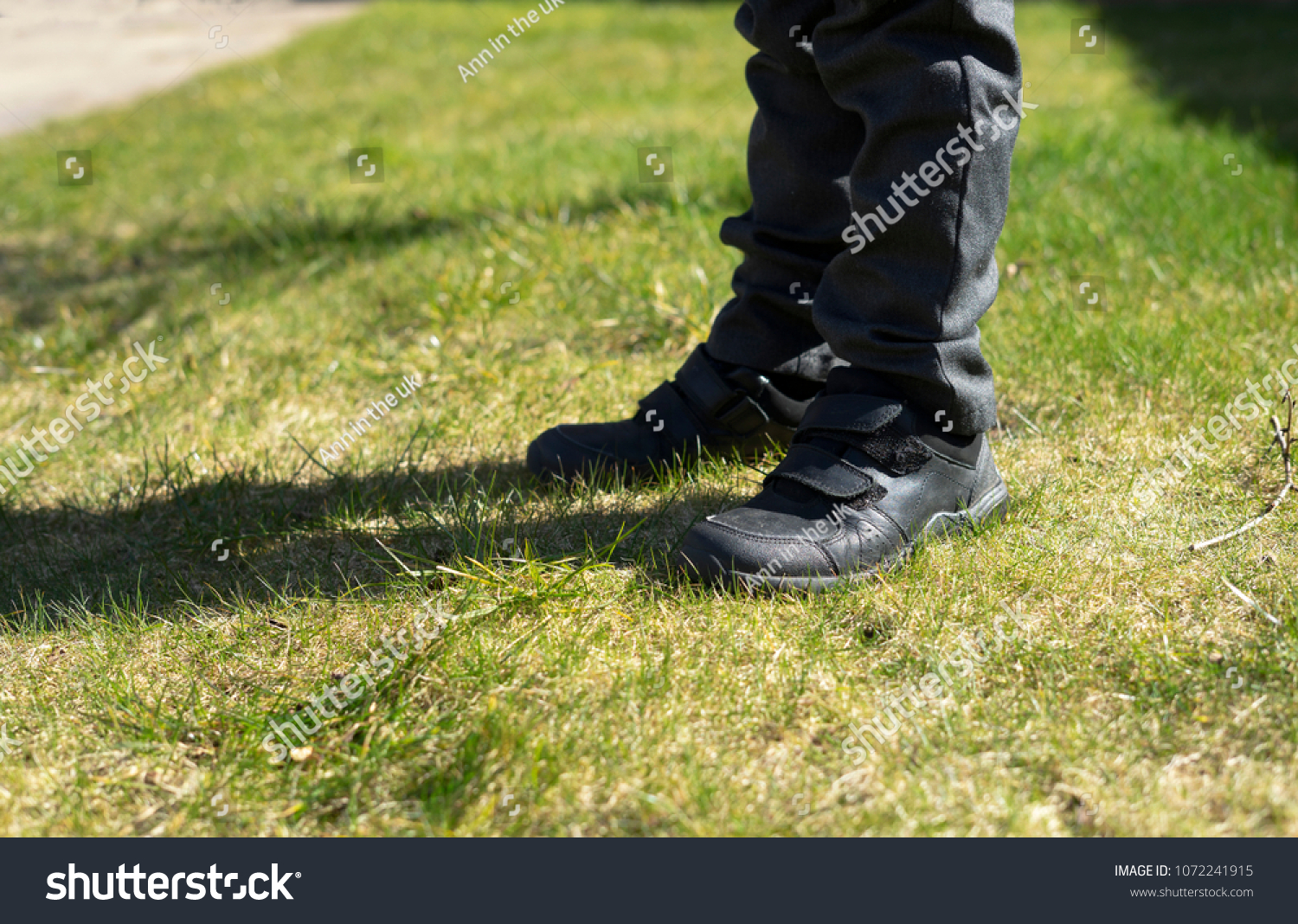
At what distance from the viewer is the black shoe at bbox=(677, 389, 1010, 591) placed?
1580 mm

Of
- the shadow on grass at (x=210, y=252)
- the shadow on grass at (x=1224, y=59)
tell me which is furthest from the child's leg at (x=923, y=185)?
the shadow on grass at (x=1224, y=59)

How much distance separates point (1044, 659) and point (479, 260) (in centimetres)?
220

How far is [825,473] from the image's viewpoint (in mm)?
1632

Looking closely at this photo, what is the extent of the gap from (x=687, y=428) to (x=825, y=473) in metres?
0.41

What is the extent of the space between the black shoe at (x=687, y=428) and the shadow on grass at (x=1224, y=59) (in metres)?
2.77

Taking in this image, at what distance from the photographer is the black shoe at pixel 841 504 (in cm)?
158

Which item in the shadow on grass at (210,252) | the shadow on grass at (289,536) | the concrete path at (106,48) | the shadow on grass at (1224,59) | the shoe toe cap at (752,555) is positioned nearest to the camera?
the shoe toe cap at (752,555)

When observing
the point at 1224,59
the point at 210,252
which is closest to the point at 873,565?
the point at 210,252

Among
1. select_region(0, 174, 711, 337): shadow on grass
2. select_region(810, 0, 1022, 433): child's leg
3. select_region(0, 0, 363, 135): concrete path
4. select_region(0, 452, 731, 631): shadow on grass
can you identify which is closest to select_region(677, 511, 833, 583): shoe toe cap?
select_region(0, 452, 731, 631): shadow on grass

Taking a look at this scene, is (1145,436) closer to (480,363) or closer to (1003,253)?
(1003,253)

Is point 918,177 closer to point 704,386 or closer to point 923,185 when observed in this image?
point 923,185

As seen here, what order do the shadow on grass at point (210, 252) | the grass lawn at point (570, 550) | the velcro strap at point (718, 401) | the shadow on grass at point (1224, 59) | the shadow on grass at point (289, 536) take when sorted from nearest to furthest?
the grass lawn at point (570, 550) → the shadow on grass at point (289, 536) → the velcro strap at point (718, 401) → the shadow on grass at point (210, 252) → the shadow on grass at point (1224, 59)

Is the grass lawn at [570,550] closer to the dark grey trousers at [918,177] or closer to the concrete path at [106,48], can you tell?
the dark grey trousers at [918,177]

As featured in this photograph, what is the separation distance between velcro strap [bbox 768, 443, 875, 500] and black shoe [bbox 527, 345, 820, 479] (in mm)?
304
